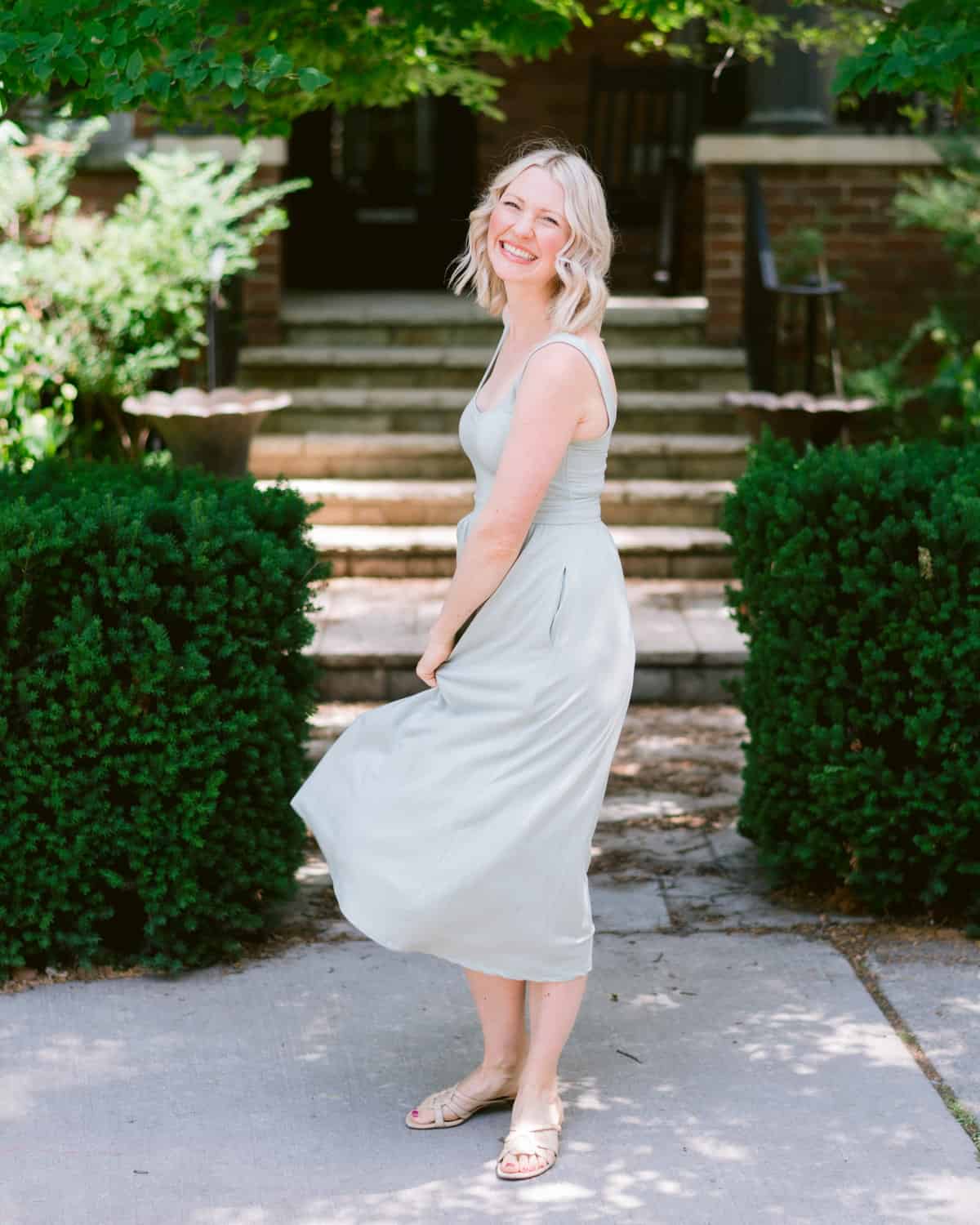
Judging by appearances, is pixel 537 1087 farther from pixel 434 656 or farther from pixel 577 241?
pixel 577 241

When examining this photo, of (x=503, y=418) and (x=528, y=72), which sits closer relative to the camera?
(x=503, y=418)

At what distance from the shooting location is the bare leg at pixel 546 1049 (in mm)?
3203

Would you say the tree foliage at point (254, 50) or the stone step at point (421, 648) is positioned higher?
the tree foliage at point (254, 50)

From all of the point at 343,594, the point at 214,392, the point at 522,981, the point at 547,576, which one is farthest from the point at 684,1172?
the point at 214,392

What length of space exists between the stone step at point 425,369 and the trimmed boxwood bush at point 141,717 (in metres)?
5.88

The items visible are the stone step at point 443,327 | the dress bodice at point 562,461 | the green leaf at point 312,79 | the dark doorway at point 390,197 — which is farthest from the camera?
the dark doorway at point 390,197

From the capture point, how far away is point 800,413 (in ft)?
27.5

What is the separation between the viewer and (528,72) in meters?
12.7

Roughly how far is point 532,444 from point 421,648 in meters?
3.77

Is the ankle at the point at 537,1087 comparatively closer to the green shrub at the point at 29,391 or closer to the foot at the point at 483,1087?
the foot at the point at 483,1087

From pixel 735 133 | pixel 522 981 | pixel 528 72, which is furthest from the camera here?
pixel 528 72

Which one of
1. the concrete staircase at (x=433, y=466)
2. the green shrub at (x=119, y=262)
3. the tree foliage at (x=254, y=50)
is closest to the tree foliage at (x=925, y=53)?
the tree foliage at (x=254, y=50)

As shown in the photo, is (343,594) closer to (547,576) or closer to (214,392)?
(214,392)

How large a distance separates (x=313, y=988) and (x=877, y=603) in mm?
1695
